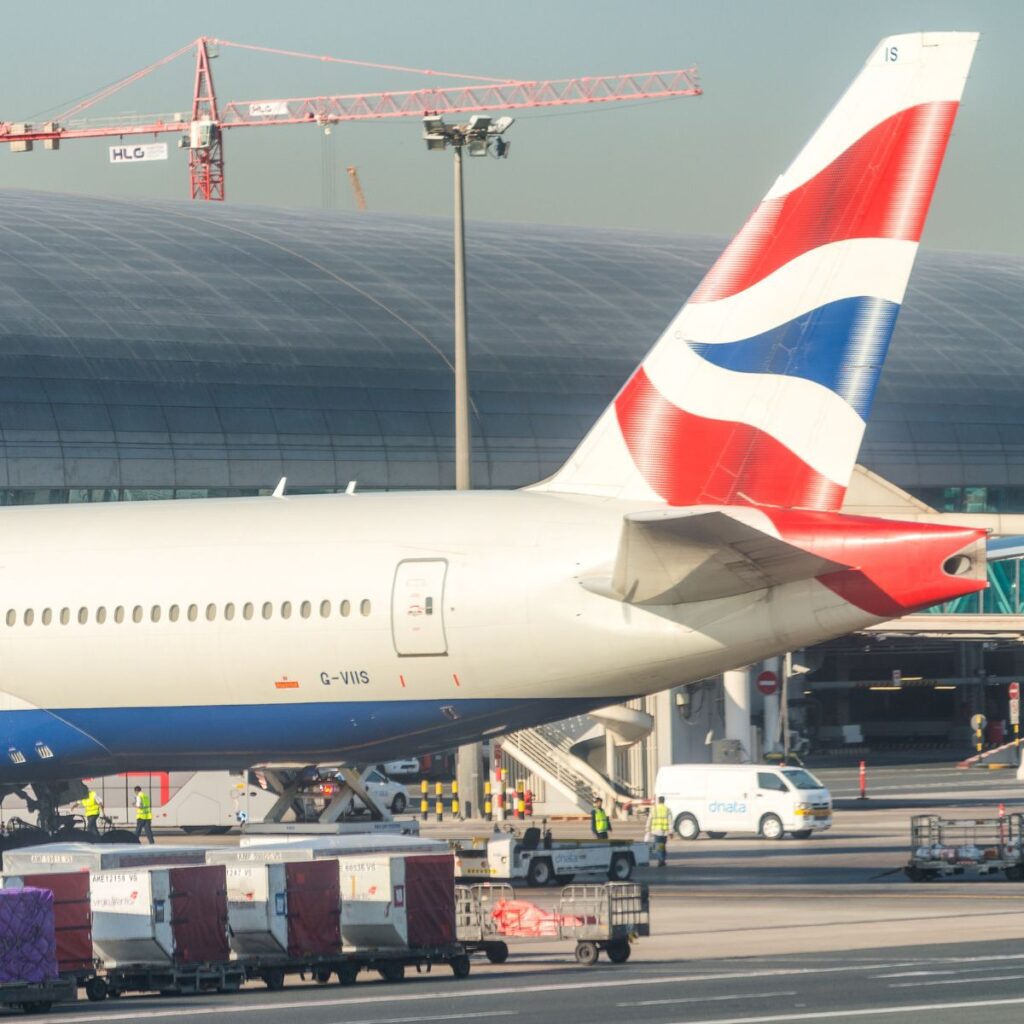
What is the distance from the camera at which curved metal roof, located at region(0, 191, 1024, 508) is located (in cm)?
7150

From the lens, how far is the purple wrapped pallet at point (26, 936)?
22.3m

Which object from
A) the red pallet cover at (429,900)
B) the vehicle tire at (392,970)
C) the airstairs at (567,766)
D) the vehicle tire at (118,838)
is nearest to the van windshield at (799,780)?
the airstairs at (567,766)

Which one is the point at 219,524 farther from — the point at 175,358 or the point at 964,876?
the point at 175,358

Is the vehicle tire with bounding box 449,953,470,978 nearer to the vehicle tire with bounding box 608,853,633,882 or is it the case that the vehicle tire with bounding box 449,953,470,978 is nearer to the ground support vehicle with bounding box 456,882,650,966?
the ground support vehicle with bounding box 456,882,650,966

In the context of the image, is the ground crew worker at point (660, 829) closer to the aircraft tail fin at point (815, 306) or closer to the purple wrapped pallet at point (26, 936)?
the aircraft tail fin at point (815, 306)

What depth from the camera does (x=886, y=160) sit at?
31609 mm

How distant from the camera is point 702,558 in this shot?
1153 inches

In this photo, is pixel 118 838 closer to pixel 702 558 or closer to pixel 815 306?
pixel 702 558

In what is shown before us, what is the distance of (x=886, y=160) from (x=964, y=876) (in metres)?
14.1

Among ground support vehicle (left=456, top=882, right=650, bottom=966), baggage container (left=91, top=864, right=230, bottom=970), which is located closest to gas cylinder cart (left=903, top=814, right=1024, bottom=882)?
ground support vehicle (left=456, top=882, right=650, bottom=966)

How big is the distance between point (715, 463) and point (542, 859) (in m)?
8.70

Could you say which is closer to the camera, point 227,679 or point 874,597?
point 874,597

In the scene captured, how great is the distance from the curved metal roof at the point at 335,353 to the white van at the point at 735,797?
25874 mm

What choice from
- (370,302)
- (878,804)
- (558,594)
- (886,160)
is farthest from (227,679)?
(370,302)
